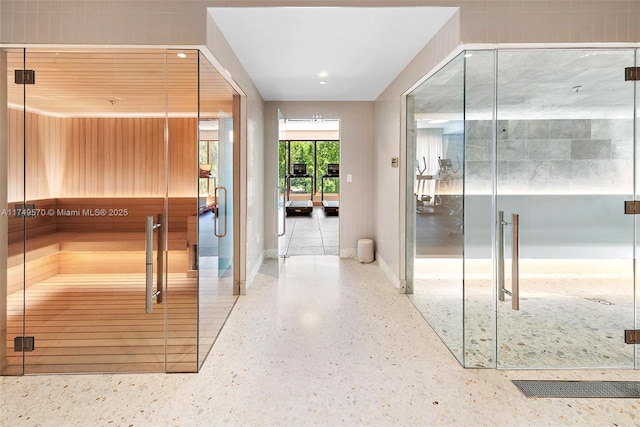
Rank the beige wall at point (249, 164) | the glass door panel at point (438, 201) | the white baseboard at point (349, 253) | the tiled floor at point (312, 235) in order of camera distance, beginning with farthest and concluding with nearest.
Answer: the tiled floor at point (312, 235), the white baseboard at point (349, 253), the beige wall at point (249, 164), the glass door panel at point (438, 201)

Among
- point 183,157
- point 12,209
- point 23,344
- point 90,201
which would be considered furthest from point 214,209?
point 23,344

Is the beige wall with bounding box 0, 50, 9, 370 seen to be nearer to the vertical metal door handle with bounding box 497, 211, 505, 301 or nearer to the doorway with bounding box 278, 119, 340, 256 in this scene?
the vertical metal door handle with bounding box 497, 211, 505, 301

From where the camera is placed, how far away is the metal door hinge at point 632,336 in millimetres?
2523

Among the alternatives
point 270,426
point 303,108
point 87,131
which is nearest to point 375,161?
point 303,108

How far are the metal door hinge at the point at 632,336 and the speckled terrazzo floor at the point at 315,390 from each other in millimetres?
229

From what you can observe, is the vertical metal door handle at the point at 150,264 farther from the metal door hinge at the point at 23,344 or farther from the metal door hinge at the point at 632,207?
the metal door hinge at the point at 632,207

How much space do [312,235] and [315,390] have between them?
19.1 feet

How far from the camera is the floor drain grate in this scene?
2.16 meters

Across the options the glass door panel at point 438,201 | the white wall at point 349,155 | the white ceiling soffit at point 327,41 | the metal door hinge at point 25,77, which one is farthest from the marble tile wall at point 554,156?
the white wall at point 349,155

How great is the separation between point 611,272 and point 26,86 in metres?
4.17

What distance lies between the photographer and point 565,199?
8.61 feet

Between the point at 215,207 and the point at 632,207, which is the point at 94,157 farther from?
the point at 632,207

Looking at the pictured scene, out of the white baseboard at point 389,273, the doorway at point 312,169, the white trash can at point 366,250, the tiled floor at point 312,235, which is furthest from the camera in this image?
the doorway at point 312,169

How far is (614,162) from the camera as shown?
255 centimetres
